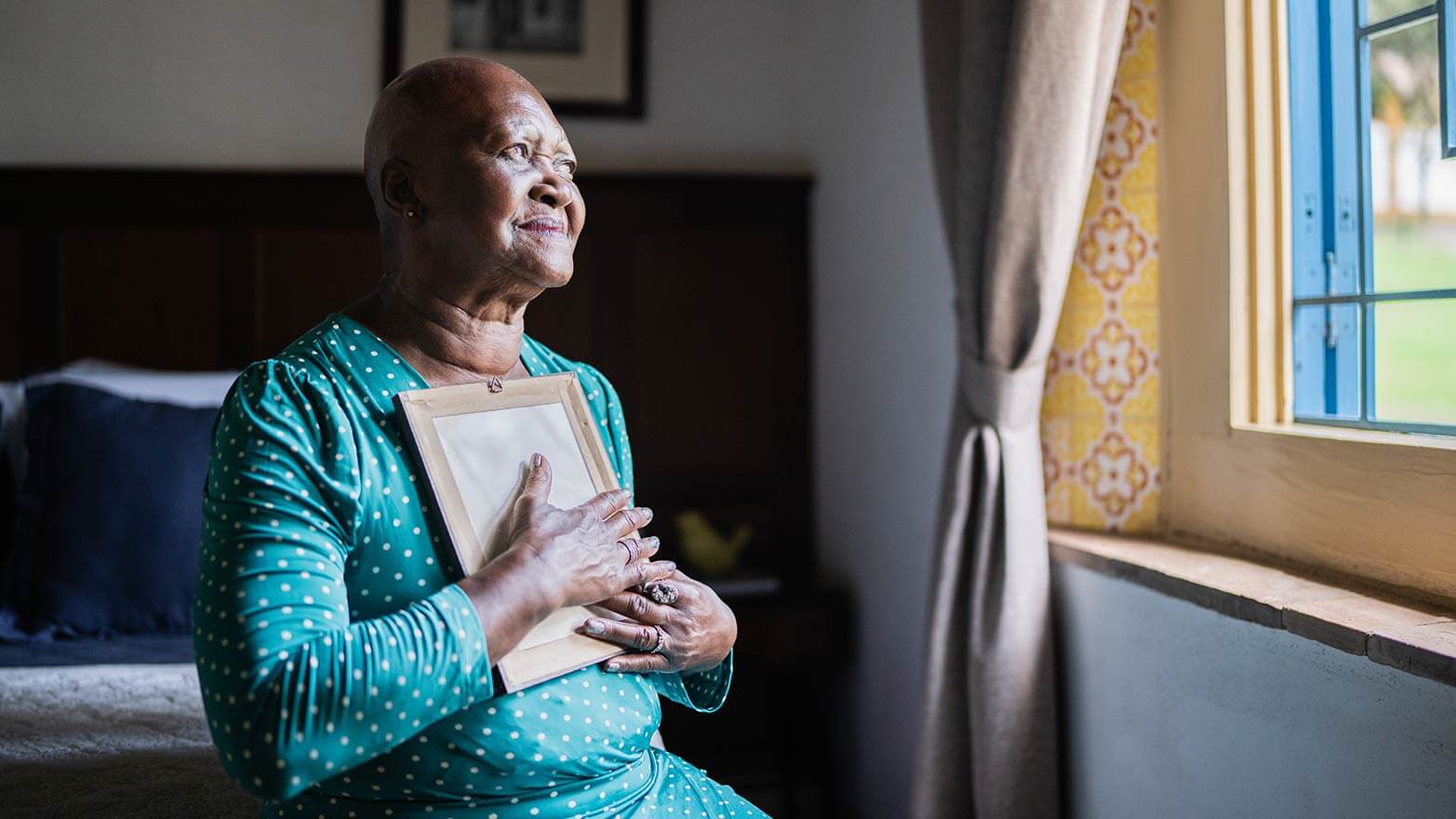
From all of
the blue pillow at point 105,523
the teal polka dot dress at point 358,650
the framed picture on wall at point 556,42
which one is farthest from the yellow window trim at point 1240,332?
the blue pillow at point 105,523

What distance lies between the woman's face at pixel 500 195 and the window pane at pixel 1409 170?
3.44 feet

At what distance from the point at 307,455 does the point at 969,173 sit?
1.21m

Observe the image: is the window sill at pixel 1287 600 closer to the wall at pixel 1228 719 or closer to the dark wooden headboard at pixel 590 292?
the wall at pixel 1228 719

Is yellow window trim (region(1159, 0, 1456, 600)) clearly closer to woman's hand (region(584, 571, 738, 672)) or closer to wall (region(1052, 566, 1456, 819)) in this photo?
wall (region(1052, 566, 1456, 819))

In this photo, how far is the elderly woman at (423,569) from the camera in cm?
88

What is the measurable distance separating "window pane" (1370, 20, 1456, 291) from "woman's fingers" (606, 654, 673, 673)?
1030 millimetres

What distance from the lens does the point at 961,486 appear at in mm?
1874

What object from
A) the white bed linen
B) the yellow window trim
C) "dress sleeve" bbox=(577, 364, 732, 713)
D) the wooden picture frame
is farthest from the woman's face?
the yellow window trim

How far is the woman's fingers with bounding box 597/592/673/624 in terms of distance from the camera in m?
1.11

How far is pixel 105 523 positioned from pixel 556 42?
1.60 meters

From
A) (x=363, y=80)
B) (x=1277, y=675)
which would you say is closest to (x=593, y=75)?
(x=363, y=80)

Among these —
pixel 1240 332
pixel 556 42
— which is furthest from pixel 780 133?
pixel 1240 332

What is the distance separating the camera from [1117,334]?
189 cm

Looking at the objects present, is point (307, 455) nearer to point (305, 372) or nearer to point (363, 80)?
point (305, 372)
